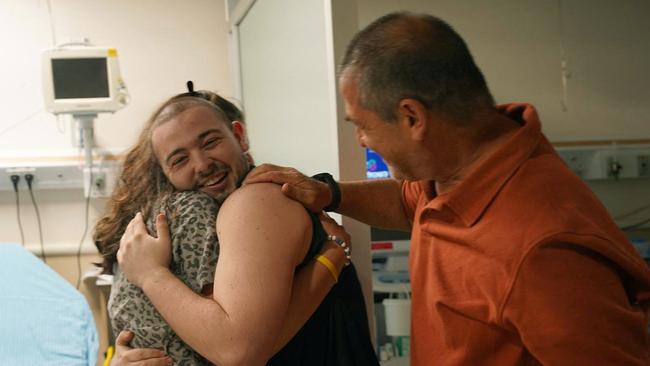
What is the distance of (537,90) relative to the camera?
10.7 ft

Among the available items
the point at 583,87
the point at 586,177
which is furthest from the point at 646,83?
the point at 586,177

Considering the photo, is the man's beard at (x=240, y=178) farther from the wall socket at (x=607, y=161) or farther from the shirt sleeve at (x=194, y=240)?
the wall socket at (x=607, y=161)

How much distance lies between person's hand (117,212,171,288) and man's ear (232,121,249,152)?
0.29 metres

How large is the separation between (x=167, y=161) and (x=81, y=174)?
1.91 metres

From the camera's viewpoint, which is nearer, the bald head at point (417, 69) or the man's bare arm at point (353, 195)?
the bald head at point (417, 69)

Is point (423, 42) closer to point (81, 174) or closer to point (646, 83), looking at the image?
point (81, 174)

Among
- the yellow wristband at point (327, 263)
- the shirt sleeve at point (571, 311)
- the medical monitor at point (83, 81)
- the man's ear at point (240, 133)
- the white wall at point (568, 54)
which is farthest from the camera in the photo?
the white wall at point (568, 54)

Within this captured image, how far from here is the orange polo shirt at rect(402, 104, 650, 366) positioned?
2.68 ft

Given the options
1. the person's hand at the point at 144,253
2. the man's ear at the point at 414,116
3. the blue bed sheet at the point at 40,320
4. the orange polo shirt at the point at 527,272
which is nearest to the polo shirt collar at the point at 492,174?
the orange polo shirt at the point at 527,272

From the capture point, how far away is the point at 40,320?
2.03 m

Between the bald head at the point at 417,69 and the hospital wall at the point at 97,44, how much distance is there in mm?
2163

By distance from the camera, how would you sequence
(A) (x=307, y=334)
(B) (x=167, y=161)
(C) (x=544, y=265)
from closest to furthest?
(C) (x=544, y=265) → (A) (x=307, y=334) → (B) (x=167, y=161)

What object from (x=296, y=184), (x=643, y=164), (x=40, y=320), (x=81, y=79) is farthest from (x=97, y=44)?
(x=643, y=164)

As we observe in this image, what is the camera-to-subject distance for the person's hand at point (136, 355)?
102 centimetres
